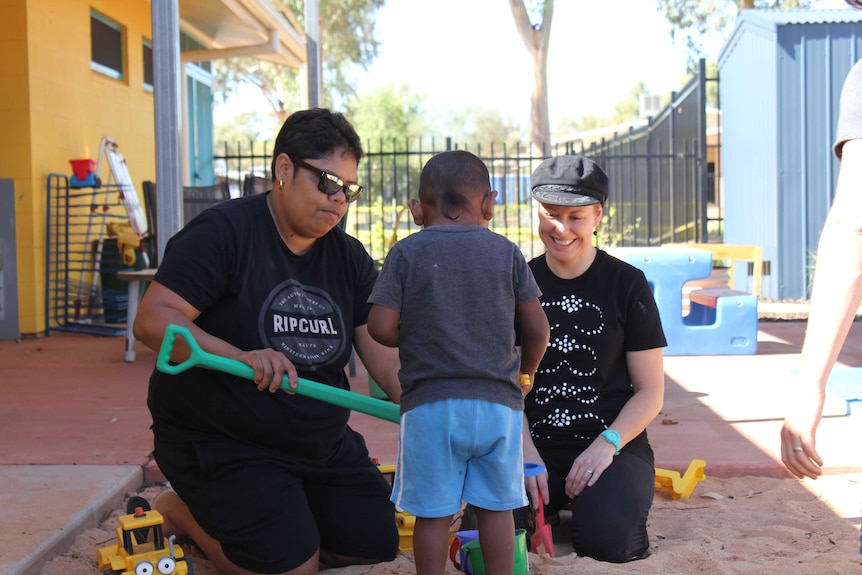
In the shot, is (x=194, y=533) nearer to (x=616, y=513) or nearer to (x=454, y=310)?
(x=454, y=310)

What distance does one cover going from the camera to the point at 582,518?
3018 millimetres

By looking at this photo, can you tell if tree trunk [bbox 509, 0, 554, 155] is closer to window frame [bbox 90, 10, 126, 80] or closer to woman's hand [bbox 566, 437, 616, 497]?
window frame [bbox 90, 10, 126, 80]

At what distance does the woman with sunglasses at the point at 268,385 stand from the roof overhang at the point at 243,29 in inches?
281

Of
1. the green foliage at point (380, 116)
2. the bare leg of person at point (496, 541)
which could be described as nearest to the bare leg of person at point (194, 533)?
the bare leg of person at point (496, 541)

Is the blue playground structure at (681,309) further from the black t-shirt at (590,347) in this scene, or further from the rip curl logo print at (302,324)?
the rip curl logo print at (302,324)

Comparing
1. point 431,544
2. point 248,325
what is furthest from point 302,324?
point 431,544

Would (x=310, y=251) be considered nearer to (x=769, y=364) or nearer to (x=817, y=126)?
(x=769, y=364)

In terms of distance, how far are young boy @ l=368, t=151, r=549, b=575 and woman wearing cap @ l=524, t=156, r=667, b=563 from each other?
58cm

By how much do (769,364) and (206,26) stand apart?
851 cm

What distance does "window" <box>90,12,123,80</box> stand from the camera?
388 inches

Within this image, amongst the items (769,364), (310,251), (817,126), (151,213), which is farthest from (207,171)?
(310,251)

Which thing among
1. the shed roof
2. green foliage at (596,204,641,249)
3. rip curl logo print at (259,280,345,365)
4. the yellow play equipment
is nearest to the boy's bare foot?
rip curl logo print at (259,280,345,365)

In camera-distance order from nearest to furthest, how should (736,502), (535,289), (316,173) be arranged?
(535,289) → (316,173) → (736,502)

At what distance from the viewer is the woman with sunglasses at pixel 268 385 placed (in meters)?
2.76
